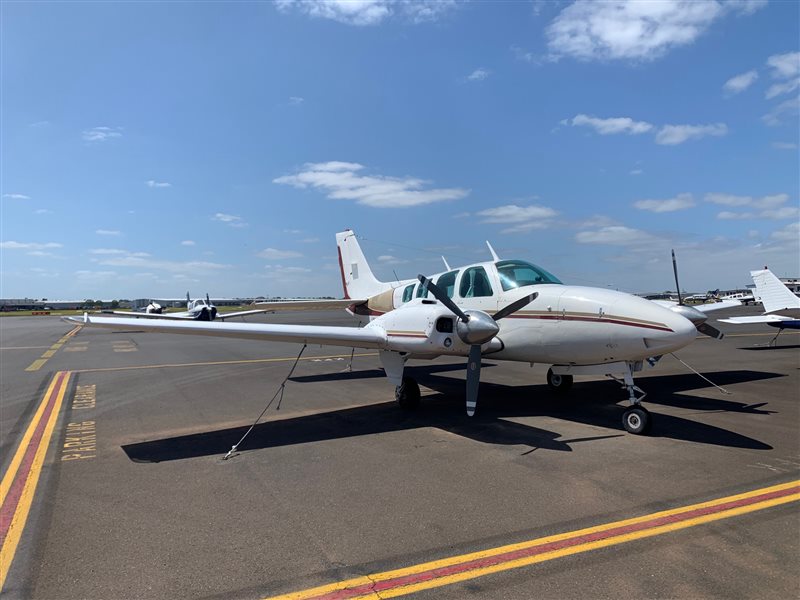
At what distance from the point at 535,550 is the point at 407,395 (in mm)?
5903

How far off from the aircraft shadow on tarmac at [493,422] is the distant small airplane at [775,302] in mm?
8873

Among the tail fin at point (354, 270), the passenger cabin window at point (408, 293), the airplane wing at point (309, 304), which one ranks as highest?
the tail fin at point (354, 270)

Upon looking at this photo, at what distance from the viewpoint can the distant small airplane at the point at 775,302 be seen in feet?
61.9

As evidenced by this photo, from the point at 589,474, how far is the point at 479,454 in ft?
4.98

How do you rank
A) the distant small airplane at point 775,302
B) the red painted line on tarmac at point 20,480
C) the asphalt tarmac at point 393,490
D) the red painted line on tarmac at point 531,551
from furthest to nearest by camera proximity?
the distant small airplane at point 775,302 → the red painted line on tarmac at point 20,480 → the asphalt tarmac at point 393,490 → the red painted line on tarmac at point 531,551

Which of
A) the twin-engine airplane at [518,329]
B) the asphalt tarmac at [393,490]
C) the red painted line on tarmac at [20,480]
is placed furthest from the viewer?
the twin-engine airplane at [518,329]

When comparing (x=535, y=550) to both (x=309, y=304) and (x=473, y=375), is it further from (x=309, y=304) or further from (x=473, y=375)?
(x=309, y=304)

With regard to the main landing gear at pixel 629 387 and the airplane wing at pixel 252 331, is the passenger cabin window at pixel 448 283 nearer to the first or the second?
the airplane wing at pixel 252 331

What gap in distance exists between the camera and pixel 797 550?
4.05 metres

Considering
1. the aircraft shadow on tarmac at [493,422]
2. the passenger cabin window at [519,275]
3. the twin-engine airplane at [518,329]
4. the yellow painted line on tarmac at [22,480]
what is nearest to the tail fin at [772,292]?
the aircraft shadow on tarmac at [493,422]

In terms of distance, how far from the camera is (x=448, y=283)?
1106 cm

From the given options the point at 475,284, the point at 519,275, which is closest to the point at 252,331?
the point at 475,284

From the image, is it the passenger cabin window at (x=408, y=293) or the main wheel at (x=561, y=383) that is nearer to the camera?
the main wheel at (x=561, y=383)

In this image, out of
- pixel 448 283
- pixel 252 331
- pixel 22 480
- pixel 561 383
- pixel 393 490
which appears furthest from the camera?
pixel 561 383
